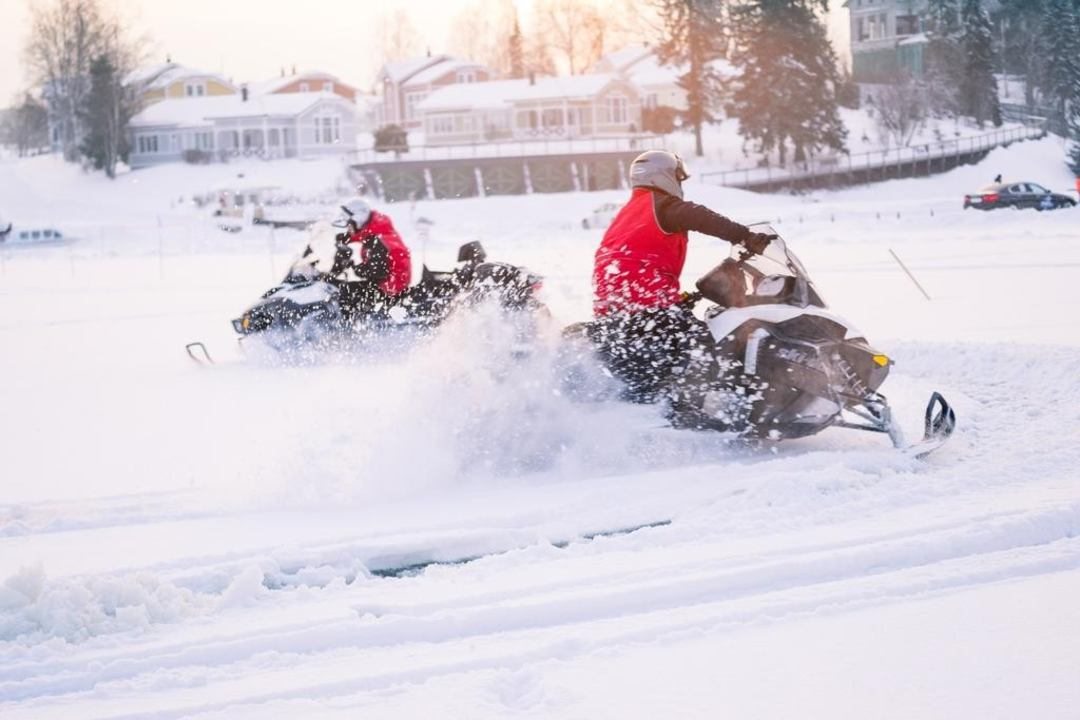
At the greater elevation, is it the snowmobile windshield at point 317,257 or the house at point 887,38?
the house at point 887,38

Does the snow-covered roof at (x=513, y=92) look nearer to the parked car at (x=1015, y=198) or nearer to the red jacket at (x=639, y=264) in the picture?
the parked car at (x=1015, y=198)

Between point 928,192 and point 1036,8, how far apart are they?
880cm

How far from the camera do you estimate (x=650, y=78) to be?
70.6 m

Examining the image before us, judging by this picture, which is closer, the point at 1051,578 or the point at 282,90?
the point at 1051,578

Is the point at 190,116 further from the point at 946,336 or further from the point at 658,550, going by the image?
the point at 658,550

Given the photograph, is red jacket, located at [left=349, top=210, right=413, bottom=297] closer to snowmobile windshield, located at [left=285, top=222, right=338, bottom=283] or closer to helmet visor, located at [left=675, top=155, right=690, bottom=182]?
snowmobile windshield, located at [left=285, top=222, right=338, bottom=283]

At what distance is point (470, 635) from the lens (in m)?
4.47

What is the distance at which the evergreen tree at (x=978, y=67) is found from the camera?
5662cm

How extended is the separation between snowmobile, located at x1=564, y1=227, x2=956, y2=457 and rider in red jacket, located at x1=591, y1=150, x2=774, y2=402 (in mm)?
91

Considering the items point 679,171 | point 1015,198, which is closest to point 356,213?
point 679,171

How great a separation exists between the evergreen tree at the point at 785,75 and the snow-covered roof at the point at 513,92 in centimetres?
1199

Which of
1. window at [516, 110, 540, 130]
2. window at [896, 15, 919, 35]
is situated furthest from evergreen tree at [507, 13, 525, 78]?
window at [896, 15, 919, 35]

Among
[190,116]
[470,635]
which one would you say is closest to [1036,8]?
[190,116]

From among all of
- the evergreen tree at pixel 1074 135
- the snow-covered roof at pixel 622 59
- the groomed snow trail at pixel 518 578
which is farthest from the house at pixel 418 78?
the groomed snow trail at pixel 518 578
